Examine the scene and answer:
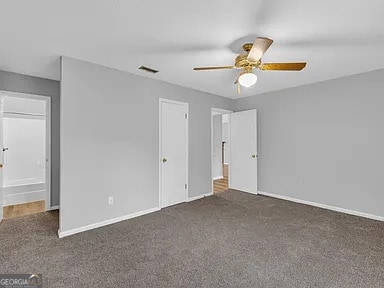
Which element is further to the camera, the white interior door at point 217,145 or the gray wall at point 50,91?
the white interior door at point 217,145

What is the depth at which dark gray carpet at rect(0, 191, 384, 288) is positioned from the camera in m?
1.87

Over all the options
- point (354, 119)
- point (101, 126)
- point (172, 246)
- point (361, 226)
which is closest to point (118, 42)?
point (101, 126)

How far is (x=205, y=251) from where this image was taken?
92.0 inches

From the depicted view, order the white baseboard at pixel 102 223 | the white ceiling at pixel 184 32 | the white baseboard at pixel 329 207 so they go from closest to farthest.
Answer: the white ceiling at pixel 184 32 < the white baseboard at pixel 102 223 < the white baseboard at pixel 329 207

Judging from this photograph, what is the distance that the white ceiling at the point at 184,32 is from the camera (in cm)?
179

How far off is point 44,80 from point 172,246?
3660 millimetres

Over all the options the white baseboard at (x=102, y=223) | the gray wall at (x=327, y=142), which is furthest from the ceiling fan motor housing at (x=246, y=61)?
the white baseboard at (x=102, y=223)

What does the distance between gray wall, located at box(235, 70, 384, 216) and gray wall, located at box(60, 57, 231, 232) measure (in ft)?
7.76

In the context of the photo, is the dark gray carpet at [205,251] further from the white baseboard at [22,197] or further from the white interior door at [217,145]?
the white interior door at [217,145]

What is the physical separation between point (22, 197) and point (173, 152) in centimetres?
327

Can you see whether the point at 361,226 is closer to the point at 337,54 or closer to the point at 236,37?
the point at 337,54

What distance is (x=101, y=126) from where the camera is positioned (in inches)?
121

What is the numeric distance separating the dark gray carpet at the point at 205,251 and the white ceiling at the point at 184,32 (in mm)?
2386

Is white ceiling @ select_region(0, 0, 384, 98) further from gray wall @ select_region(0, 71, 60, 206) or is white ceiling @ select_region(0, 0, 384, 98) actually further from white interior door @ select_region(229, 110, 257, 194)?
white interior door @ select_region(229, 110, 257, 194)
